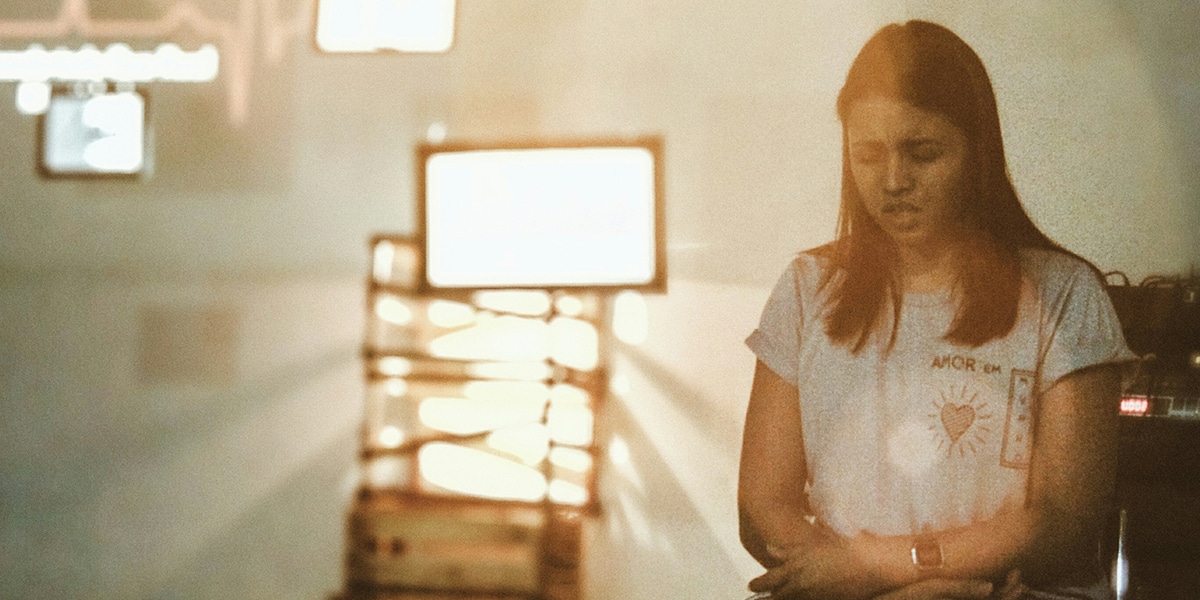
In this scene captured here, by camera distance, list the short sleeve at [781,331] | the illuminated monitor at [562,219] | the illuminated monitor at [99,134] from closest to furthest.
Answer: the short sleeve at [781,331] < the illuminated monitor at [562,219] < the illuminated monitor at [99,134]

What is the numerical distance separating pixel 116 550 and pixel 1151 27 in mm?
2772

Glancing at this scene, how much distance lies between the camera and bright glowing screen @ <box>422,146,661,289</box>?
7.30 feet

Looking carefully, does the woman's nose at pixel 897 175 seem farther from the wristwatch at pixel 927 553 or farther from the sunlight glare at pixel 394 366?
the sunlight glare at pixel 394 366

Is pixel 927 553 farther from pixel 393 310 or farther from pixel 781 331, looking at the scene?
pixel 393 310

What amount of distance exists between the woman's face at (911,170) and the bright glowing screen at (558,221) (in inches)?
19.9

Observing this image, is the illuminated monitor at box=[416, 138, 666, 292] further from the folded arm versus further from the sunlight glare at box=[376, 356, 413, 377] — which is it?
the folded arm

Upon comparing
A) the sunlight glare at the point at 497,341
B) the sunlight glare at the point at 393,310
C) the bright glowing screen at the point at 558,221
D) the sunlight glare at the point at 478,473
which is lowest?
the sunlight glare at the point at 478,473

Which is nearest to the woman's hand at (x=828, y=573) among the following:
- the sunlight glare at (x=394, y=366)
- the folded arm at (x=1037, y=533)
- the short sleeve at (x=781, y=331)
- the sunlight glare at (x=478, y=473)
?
the folded arm at (x=1037, y=533)

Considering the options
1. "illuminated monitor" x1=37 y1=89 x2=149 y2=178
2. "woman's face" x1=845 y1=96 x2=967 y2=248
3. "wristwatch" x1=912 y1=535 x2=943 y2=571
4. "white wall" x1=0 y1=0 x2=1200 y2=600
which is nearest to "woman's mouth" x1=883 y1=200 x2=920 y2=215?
"woman's face" x1=845 y1=96 x2=967 y2=248

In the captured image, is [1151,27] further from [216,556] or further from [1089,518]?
[216,556]

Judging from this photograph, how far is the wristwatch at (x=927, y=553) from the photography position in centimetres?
194

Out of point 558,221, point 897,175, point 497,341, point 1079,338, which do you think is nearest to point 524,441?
→ point 497,341

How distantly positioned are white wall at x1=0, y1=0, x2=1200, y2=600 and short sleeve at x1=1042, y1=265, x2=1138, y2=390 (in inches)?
22.0

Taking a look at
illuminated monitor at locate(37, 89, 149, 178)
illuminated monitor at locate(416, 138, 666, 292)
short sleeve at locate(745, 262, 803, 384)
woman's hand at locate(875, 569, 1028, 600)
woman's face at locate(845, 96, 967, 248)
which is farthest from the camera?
illuminated monitor at locate(37, 89, 149, 178)
